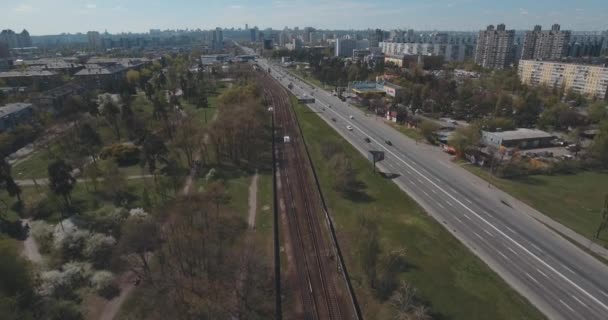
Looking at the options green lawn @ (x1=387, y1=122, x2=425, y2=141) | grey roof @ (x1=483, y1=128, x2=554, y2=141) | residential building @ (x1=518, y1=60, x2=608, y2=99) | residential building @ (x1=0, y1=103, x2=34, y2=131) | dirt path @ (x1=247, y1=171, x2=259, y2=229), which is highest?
residential building @ (x1=518, y1=60, x2=608, y2=99)

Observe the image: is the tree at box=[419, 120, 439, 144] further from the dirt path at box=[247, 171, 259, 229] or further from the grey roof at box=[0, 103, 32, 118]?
the grey roof at box=[0, 103, 32, 118]

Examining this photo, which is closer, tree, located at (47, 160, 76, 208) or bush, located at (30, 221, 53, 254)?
bush, located at (30, 221, 53, 254)

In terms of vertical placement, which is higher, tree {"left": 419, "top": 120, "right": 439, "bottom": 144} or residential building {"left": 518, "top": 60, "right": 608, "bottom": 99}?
residential building {"left": 518, "top": 60, "right": 608, "bottom": 99}

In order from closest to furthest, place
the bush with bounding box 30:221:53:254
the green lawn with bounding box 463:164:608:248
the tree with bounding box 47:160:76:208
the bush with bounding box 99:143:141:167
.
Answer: the bush with bounding box 30:221:53:254
the tree with bounding box 47:160:76:208
the green lawn with bounding box 463:164:608:248
the bush with bounding box 99:143:141:167

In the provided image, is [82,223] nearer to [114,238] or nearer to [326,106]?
[114,238]

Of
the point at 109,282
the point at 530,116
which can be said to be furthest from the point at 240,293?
the point at 530,116

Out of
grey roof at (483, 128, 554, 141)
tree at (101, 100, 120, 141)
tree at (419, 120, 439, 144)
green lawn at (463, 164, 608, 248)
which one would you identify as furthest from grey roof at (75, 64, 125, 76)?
grey roof at (483, 128, 554, 141)

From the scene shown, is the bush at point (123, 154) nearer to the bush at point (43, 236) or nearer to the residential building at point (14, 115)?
the bush at point (43, 236)

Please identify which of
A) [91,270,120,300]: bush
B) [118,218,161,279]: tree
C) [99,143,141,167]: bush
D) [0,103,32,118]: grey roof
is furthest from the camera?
[0,103,32,118]: grey roof
